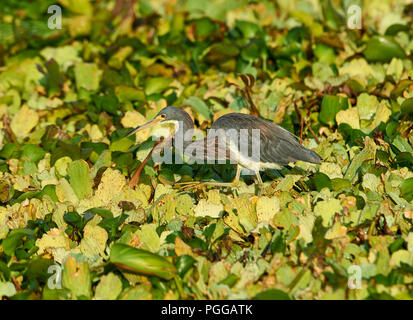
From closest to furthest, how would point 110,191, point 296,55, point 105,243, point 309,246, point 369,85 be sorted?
point 309,246, point 105,243, point 110,191, point 369,85, point 296,55

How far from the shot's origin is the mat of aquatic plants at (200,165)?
3316 millimetres

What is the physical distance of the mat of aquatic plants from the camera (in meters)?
3.32

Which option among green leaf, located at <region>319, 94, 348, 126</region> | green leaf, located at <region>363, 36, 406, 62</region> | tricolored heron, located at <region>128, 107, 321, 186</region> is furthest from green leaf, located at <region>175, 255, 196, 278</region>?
green leaf, located at <region>363, 36, 406, 62</region>

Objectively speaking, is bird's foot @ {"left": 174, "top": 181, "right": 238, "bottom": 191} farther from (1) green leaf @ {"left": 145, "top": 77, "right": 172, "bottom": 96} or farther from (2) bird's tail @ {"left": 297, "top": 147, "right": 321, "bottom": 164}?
(1) green leaf @ {"left": 145, "top": 77, "right": 172, "bottom": 96}

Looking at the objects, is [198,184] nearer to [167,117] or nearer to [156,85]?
[167,117]

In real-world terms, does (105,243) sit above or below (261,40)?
below

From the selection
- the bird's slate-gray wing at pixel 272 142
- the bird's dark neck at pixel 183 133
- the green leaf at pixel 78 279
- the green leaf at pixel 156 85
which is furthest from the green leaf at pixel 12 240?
the green leaf at pixel 156 85

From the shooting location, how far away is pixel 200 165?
15.9 feet

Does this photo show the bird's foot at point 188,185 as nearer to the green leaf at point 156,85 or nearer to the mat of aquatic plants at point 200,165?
the mat of aquatic plants at point 200,165

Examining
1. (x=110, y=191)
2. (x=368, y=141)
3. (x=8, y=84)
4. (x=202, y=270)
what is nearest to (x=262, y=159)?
(x=368, y=141)

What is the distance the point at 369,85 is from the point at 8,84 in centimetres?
323

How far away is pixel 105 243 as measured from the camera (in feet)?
12.1

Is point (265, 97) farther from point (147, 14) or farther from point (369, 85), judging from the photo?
point (147, 14)
